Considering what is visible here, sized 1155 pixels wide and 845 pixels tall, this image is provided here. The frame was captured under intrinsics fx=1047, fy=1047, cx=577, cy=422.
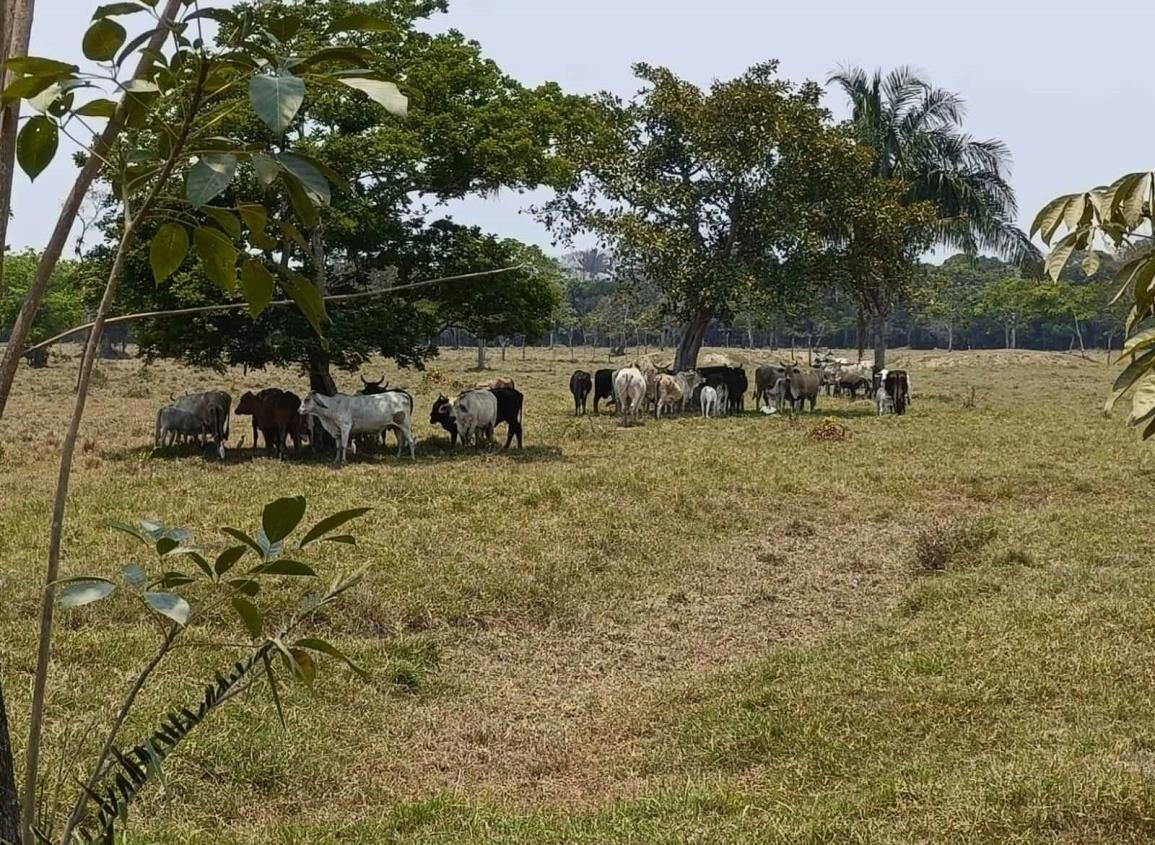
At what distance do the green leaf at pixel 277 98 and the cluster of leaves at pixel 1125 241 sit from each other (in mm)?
1495

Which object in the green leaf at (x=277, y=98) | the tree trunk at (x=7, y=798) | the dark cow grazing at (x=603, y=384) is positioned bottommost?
the tree trunk at (x=7, y=798)

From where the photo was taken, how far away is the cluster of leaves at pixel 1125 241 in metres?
1.89

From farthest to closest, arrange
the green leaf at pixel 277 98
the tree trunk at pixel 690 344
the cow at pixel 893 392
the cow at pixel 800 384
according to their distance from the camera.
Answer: the tree trunk at pixel 690 344 → the cow at pixel 800 384 → the cow at pixel 893 392 → the green leaf at pixel 277 98

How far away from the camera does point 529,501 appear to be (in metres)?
10.7

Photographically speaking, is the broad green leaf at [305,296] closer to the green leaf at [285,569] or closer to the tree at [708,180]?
the green leaf at [285,569]

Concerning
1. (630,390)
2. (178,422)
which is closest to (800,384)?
(630,390)

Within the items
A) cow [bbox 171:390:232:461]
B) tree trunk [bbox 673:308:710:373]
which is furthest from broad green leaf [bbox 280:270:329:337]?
tree trunk [bbox 673:308:710:373]

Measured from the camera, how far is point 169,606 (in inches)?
49.5

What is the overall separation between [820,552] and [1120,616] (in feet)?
10.6

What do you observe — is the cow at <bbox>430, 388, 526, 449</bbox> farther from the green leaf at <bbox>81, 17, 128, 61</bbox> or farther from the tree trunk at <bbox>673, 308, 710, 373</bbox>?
the green leaf at <bbox>81, 17, 128, 61</bbox>

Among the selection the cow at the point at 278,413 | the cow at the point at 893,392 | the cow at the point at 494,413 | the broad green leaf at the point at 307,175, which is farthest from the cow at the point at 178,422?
the broad green leaf at the point at 307,175

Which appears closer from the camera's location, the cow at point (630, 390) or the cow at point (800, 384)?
the cow at point (630, 390)

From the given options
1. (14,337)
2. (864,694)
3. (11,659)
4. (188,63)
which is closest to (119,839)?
(11,659)

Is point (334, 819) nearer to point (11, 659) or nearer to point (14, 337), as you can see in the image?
point (11, 659)
